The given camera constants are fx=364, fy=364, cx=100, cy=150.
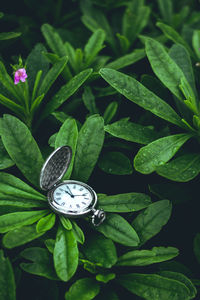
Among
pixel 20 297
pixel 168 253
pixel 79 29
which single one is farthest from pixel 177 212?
pixel 79 29

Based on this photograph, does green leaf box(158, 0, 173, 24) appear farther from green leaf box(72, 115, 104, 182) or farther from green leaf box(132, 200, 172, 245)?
green leaf box(132, 200, 172, 245)

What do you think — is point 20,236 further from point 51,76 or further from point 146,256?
point 51,76

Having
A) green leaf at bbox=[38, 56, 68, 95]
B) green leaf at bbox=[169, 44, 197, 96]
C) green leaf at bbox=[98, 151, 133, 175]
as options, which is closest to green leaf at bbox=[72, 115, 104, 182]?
green leaf at bbox=[98, 151, 133, 175]

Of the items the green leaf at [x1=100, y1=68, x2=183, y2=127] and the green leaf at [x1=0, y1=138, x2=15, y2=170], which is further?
the green leaf at [x1=100, y1=68, x2=183, y2=127]

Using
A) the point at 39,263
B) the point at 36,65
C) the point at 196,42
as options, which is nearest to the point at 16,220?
the point at 39,263

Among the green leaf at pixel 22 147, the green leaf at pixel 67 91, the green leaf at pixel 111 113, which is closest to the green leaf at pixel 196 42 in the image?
the green leaf at pixel 111 113

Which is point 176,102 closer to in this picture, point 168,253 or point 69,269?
point 168,253
